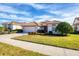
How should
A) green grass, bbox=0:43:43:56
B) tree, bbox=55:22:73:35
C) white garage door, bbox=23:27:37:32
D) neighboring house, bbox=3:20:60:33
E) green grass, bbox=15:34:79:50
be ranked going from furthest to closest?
1. tree, bbox=55:22:73:35
2. white garage door, bbox=23:27:37:32
3. neighboring house, bbox=3:20:60:33
4. green grass, bbox=15:34:79:50
5. green grass, bbox=0:43:43:56

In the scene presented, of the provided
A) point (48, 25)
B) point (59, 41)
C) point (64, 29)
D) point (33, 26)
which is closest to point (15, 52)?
point (59, 41)

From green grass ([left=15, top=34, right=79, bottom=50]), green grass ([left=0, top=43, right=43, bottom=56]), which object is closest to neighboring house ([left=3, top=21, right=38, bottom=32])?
green grass ([left=15, top=34, right=79, bottom=50])

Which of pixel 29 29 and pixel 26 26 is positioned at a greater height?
pixel 26 26

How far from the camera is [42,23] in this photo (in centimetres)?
1240

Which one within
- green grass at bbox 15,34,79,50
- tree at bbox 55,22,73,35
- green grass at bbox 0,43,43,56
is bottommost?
green grass at bbox 0,43,43,56

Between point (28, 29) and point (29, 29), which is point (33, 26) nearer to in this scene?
point (29, 29)

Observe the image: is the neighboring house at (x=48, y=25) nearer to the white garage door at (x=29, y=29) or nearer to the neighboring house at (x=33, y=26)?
the neighboring house at (x=33, y=26)

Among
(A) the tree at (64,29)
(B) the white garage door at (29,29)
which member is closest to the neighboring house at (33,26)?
(B) the white garage door at (29,29)

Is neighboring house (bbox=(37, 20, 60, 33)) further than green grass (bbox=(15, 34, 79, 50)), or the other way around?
neighboring house (bbox=(37, 20, 60, 33))

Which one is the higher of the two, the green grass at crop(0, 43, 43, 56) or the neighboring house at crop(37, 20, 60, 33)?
the neighboring house at crop(37, 20, 60, 33)

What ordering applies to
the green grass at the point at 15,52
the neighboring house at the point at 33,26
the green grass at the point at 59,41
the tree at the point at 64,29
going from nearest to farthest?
the green grass at the point at 15,52
the green grass at the point at 59,41
the neighboring house at the point at 33,26
the tree at the point at 64,29

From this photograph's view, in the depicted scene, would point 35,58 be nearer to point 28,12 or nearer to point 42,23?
point 28,12

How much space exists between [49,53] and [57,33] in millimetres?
6775

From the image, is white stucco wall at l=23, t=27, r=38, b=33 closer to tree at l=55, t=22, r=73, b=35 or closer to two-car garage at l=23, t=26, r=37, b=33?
two-car garage at l=23, t=26, r=37, b=33
